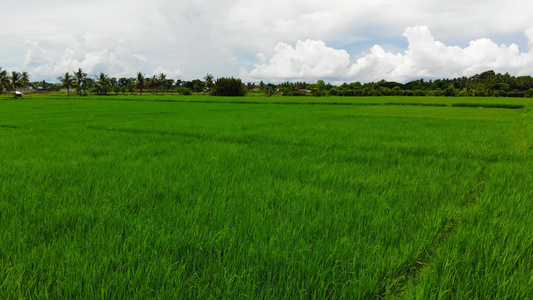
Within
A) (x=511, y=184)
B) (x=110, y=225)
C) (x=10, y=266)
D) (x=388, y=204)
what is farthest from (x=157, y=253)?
(x=511, y=184)

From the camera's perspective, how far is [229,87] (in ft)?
181

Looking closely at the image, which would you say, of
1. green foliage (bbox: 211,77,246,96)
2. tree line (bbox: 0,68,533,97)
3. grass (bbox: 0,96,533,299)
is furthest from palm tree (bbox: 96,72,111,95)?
grass (bbox: 0,96,533,299)

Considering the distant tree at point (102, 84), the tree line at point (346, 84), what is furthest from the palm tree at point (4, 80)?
the distant tree at point (102, 84)

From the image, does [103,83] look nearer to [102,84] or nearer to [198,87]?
[102,84]

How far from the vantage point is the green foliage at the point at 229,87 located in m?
54.7

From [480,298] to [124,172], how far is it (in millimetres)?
3587

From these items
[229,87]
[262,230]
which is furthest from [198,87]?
[262,230]

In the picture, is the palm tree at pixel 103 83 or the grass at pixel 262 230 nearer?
the grass at pixel 262 230

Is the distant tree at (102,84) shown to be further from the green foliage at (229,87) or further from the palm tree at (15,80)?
the green foliage at (229,87)

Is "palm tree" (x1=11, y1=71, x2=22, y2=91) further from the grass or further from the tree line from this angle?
the grass

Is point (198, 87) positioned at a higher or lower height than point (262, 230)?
higher

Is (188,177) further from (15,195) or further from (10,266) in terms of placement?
(10,266)

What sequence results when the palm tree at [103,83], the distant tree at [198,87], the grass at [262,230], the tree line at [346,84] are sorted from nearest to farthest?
1. the grass at [262,230]
2. the tree line at [346,84]
3. the palm tree at [103,83]
4. the distant tree at [198,87]

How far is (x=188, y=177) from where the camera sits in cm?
330
